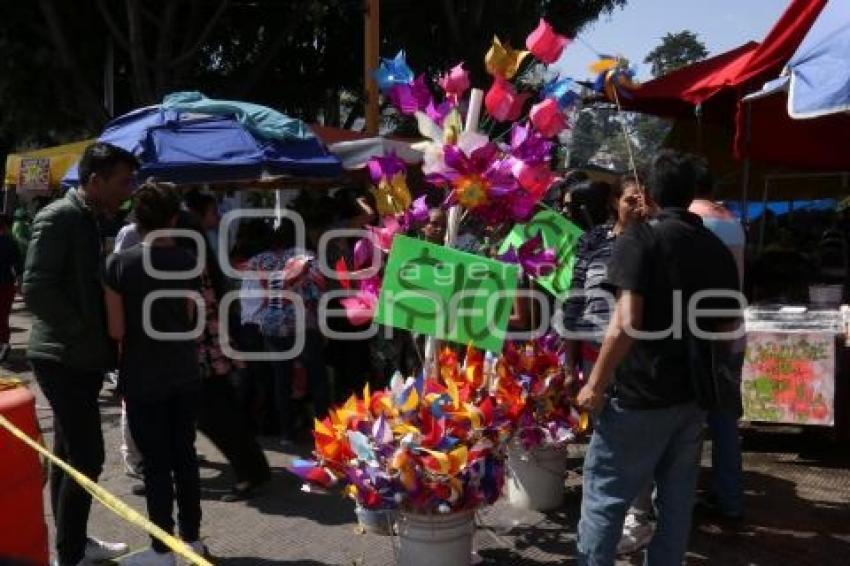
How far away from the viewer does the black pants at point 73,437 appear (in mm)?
3494

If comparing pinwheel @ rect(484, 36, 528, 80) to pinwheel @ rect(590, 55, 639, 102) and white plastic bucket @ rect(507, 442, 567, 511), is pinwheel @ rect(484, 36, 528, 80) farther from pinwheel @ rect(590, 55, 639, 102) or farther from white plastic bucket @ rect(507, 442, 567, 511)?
white plastic bucket @ rect(507, 442, 567, 511)

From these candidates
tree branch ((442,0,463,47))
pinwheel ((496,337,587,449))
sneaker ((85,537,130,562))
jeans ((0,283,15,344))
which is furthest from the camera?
tree branch ((442,0,463,47))

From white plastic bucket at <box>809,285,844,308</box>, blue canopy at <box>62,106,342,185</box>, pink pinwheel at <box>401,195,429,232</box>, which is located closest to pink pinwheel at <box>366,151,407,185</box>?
pink pinwheel at <box>401,195,429,232</box>

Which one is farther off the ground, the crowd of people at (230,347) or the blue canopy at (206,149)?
the blue canopy at (206,149)

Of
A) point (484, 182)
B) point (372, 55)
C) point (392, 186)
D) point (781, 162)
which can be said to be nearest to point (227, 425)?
point (392, 186)

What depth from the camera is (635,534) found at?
4.04 meters

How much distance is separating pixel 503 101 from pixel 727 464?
218cm

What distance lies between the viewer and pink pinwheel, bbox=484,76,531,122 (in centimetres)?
360

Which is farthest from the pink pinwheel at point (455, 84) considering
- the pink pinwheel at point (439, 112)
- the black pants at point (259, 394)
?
the black pants at point (259, 394)

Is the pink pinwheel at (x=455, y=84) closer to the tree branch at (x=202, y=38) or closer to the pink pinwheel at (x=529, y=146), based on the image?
the pink pinwheel at (x=529, y=146)

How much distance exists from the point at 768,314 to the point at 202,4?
12347mm

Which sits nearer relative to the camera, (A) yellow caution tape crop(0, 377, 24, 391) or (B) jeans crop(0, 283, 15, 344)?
(A) yellow caution tape crop(0, 377, 24, 391)

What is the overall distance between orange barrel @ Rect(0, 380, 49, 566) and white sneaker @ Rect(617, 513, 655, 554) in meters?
2.46

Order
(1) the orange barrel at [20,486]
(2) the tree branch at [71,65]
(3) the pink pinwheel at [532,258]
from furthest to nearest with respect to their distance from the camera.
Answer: (2) the tree branch at [71,65]
(3) the pink pinwheel at [532,258]
(1) the orange barrel at [20,486]
